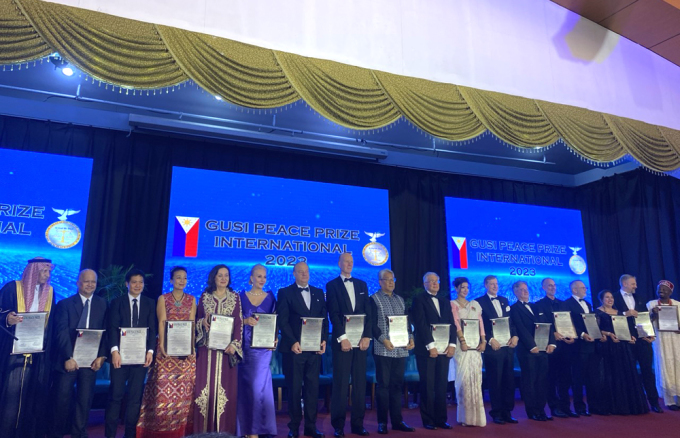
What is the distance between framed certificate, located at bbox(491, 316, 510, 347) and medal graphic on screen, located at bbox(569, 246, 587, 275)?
14.4ft

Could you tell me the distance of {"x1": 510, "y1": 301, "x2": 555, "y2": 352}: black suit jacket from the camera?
5.24 meters

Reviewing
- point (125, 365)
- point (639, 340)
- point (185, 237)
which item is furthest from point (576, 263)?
point (125, 365)

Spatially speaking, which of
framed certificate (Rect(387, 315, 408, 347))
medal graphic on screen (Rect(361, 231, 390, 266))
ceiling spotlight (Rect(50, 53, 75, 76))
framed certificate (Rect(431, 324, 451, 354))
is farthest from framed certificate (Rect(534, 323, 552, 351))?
ceiling spotlight (Rect(50, 53, 75, 76))

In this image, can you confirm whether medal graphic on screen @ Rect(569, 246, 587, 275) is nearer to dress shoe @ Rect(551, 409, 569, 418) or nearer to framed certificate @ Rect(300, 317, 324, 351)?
dress shoe @ Rect(551, 409, 569, 418)

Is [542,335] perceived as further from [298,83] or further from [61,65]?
[61,65]

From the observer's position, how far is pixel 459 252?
8102mm

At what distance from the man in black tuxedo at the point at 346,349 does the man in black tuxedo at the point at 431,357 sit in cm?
58

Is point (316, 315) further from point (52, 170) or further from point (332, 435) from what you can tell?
point (52, 170)

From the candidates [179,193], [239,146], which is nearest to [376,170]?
[239,146]

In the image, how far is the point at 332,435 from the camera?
14.6 feet

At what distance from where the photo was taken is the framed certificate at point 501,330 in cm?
510

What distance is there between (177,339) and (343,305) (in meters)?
1.51

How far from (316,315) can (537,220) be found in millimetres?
5844

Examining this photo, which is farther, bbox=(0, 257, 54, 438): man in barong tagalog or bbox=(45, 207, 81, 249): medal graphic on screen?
bbox=(45, 207, 81, 249): medal graphic on screen
